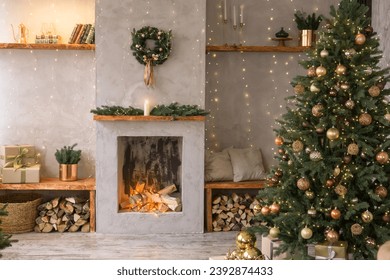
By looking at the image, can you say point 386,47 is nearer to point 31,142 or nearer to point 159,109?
point 159,109

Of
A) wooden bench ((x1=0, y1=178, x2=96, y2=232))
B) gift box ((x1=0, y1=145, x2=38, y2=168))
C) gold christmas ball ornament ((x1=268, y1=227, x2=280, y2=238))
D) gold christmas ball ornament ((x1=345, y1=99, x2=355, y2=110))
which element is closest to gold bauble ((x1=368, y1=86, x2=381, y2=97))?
gold christmas ball ornament ((x1=345, y1=99, x2=355, y2=110))

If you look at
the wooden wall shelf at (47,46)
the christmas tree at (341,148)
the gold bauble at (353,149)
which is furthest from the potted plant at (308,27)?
the gold bauble at (353,149)

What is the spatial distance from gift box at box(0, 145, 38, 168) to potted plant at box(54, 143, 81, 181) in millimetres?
289

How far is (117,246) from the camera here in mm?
5234

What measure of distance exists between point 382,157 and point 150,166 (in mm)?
3049

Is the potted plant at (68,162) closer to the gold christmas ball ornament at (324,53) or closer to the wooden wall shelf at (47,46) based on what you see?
the wooden wall shelf at (47,46)

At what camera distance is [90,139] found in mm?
6160

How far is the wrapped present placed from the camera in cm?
348

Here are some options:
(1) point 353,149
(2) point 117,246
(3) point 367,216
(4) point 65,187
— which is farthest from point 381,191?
(4) point 65,187

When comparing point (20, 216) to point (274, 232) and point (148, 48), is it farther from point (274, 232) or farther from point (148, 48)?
point (274, 232)

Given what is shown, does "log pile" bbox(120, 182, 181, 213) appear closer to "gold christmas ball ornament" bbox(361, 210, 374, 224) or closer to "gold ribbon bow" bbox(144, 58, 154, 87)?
"gold ribbon bow" bbox(144, 58, 154, 87)

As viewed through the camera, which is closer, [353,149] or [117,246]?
[353,149]

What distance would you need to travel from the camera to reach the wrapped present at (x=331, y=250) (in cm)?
348

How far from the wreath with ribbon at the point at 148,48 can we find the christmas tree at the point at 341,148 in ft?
7.09
